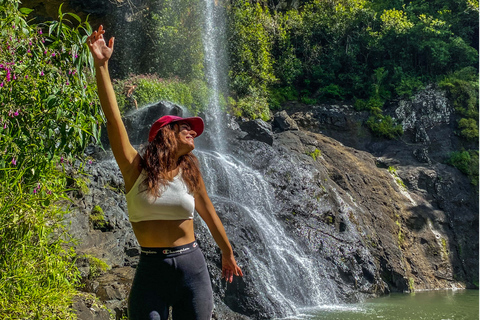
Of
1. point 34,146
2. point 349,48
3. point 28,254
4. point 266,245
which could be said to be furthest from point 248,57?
point 28,254

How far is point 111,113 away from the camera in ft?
7.02

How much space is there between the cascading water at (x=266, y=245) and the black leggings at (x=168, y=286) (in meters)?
5.34

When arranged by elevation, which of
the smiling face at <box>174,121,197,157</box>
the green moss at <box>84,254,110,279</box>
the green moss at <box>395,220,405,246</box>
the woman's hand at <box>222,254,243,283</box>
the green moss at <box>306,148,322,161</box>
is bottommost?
the green moss at <box>395,220,405,246</box>

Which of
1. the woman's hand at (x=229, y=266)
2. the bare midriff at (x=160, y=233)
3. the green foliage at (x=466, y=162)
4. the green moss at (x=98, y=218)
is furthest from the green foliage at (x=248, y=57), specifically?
the bare midriff at (x=160, y=233)

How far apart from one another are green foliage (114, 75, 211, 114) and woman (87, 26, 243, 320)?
12309mm

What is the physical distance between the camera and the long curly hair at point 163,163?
2123mm

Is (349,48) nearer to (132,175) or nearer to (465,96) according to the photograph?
(465,96)

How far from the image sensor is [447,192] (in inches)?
548

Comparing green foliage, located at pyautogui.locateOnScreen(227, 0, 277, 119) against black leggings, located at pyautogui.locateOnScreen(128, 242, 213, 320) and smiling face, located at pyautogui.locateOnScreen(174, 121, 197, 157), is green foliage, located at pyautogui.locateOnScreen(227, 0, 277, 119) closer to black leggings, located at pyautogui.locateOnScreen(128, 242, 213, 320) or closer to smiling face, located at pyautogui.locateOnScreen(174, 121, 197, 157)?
smiling face, located at pyautogui.locateOnScreen(174, 121, 197, 157)

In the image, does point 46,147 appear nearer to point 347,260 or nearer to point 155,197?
Answer: point 155,197

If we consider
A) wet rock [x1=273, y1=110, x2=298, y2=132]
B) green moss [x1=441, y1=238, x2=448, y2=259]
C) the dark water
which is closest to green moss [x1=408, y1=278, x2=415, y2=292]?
the dark water

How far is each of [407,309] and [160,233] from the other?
293 inches

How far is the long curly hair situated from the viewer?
2.12 meters

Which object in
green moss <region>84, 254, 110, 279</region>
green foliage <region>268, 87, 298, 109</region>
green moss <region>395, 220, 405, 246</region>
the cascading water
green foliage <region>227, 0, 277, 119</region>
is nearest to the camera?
green moss <region>84, 254, 110, 279</region>
